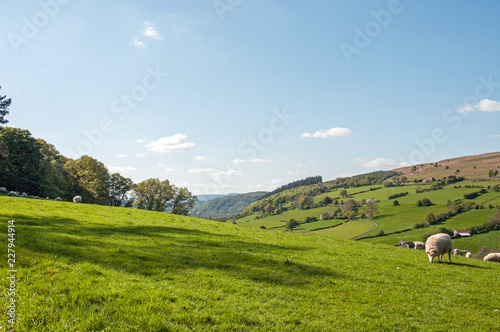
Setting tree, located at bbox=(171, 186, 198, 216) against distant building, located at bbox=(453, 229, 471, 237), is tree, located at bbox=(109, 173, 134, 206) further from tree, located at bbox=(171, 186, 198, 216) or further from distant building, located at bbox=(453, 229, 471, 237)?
distant building, located at bbox=(453, 229, 471, 237)

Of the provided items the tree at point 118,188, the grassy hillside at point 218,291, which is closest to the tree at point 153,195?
the tree at point 118,188

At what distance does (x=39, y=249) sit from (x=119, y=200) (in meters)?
66.8

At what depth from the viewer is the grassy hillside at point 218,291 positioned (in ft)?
22.1

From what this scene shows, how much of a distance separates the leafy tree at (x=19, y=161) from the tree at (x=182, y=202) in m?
28.3

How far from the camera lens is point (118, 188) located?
2741 inches

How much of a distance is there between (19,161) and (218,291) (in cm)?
6013

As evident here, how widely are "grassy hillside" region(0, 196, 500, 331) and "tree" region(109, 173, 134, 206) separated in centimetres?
6011

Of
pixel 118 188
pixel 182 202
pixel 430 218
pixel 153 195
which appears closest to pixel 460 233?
pixel 430 218

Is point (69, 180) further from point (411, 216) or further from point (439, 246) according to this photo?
point (411, 216)

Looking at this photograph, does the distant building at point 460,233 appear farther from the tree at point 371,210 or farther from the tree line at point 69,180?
the tree line at point 69,180

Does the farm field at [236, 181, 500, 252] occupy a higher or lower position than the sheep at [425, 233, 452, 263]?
lower

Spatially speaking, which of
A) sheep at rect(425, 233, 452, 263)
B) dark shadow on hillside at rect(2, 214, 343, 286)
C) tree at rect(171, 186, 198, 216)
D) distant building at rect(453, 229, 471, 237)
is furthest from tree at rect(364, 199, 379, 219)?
dark shadow on hillside at rect(2, 214, 343, 286)

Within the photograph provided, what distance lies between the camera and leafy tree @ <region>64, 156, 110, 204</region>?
61.8 metres

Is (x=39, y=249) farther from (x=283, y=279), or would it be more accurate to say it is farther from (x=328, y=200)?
(x=328, y=200)
